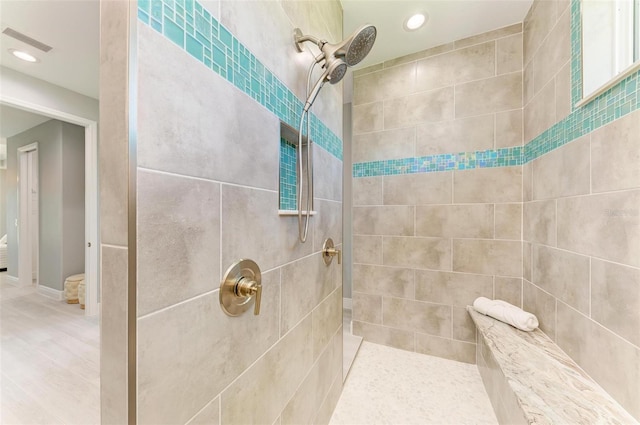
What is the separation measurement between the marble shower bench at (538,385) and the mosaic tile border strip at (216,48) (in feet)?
4.89

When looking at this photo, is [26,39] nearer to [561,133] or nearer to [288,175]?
[288,175]

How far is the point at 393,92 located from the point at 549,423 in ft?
7.35

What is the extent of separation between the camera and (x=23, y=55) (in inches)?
78.8

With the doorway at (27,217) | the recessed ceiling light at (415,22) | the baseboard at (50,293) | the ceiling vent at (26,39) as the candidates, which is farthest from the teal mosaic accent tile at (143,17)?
the doorway at (27,217)

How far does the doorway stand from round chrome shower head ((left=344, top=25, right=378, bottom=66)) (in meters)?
4.79

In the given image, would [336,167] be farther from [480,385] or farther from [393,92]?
[480,385]

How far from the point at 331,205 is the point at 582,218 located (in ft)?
3.97

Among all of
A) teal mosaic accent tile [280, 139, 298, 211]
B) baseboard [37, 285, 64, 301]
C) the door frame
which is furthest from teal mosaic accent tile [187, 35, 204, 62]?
baseboard [37, 285, 64, 301]

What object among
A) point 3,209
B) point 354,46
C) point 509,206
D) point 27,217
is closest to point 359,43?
point 354,46

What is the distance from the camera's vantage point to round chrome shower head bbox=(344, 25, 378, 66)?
38.0 inches

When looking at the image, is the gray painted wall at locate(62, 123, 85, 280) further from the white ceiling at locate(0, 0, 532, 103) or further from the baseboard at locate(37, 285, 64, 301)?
the white ceiling at locate(0, 0, 532, 103)

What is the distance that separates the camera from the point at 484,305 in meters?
1.76

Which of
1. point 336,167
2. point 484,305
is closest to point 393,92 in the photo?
point 336,167

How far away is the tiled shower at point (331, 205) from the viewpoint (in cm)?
46
